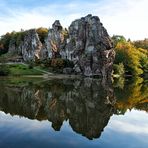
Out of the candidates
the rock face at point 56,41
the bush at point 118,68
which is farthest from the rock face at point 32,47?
the bush at point 118,68

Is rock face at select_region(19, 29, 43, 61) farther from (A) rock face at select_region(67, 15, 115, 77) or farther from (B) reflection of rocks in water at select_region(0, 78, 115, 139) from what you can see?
(B) reflection of rocks in water at select_region(0, 78, 115, 139)

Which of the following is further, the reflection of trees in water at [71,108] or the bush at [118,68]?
the bush at [118,68]

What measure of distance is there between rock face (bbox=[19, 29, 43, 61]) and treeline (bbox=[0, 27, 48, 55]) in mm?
12588

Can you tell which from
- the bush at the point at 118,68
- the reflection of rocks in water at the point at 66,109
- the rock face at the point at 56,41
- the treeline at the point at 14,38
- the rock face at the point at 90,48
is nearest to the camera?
the reflection of rocks in water at the point at 66,109

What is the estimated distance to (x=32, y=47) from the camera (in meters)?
115

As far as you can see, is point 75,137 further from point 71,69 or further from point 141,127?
point 71,69

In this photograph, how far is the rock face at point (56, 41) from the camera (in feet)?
352

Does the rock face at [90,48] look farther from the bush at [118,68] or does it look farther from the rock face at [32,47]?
the rock face at [32,47]

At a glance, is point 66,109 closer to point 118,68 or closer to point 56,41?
point 118,68

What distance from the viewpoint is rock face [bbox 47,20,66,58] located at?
352ft

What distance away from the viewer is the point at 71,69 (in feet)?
309

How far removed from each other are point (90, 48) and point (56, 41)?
17.4 m

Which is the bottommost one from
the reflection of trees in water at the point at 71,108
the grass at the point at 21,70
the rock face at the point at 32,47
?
the grass at the point at 21,70

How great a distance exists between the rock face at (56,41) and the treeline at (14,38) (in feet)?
60.7
